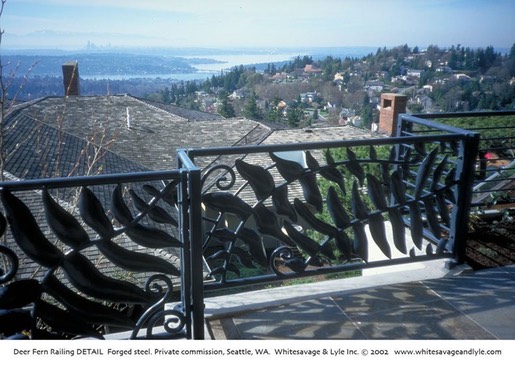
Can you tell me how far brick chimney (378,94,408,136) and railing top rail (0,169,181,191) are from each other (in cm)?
1031

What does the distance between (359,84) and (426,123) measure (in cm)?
1434

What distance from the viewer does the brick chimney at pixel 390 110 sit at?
12.5m

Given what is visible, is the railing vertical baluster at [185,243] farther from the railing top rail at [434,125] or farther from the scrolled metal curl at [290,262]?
the railing top rail at [434,125]

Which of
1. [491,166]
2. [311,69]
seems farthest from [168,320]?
[311,69]

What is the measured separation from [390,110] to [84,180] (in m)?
12.5

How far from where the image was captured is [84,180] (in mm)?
1882

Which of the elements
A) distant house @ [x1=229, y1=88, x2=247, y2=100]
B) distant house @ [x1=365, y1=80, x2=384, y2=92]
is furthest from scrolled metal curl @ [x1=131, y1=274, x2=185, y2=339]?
distant house @ [x1=229, y1=88, x2=247, y2=100]

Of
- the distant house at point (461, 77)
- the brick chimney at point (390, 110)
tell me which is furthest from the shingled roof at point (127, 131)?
the distant house at point (461, 77)

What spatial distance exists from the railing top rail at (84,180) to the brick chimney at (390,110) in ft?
33.8

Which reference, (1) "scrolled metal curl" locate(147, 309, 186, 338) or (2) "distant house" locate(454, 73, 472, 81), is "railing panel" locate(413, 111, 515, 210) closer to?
(2) "distant house" locate(454, 73, 472, 81)

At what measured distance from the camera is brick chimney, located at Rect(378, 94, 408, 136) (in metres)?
12.5

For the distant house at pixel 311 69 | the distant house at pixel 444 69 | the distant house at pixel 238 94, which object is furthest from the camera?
the distant house at pixel 238 94

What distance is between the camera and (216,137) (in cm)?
1827

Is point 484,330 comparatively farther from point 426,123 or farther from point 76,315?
point 76,315
